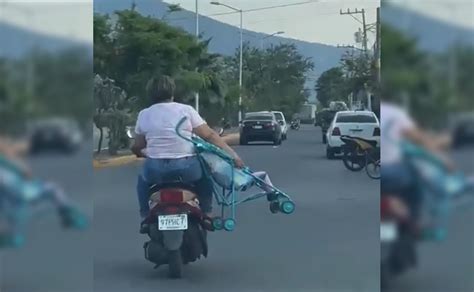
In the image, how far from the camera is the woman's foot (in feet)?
15.3

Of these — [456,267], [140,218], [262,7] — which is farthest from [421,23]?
[140,218]

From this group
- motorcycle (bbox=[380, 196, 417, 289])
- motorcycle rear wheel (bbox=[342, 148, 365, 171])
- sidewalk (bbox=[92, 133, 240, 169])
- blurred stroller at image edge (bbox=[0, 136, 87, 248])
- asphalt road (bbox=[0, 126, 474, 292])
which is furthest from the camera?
motorcycle rear wheel (bbox=[342, 148, 365, 171])

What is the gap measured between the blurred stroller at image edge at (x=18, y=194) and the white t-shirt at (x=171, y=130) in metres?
1.09

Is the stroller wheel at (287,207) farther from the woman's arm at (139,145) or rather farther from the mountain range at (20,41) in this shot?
the mountain range at (20,41)

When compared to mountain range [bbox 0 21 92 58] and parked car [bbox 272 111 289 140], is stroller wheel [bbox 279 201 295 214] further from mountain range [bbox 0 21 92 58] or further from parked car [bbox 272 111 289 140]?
mountain range [bbox 0 21 92 58]

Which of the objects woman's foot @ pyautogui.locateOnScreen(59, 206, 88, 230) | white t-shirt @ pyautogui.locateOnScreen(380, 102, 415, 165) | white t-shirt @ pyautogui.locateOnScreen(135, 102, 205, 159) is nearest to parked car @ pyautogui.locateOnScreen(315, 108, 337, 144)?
white t-shirt @ pyautogui.locateOnScreen(135, 102, 205, 159)

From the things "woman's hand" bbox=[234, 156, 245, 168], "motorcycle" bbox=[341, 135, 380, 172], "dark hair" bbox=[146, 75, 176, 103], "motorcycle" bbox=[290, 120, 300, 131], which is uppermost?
"dark hair" bbox=[146, 75, 176, 103]

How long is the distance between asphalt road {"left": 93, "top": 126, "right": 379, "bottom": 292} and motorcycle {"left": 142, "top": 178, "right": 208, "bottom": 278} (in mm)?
131

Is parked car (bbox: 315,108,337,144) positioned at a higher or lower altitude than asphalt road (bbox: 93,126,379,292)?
higher

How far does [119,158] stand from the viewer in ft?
18.9

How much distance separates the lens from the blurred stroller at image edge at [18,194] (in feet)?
14.5

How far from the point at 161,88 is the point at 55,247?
48.3 inches

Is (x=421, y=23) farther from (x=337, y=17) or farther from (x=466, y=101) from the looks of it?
(x=337, y=17)

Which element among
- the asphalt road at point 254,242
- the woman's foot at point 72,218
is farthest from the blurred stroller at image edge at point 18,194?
the asphalt road at point 254,242
